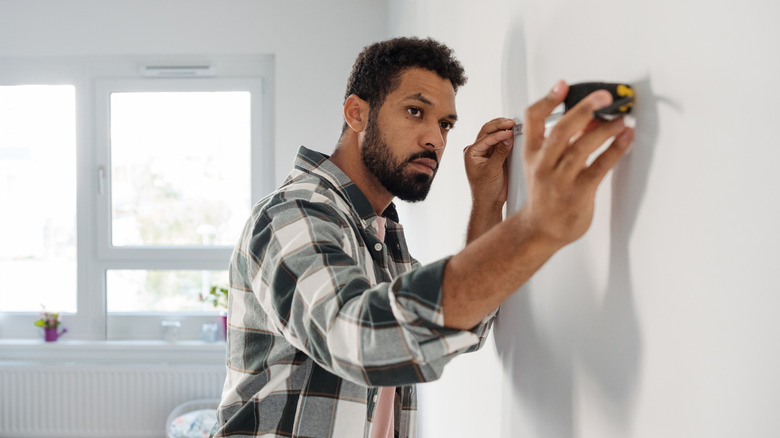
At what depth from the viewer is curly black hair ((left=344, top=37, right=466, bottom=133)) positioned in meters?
0.99

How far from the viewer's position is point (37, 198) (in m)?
3.29

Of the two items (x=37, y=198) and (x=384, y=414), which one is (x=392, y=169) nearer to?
(x=384, y=414)

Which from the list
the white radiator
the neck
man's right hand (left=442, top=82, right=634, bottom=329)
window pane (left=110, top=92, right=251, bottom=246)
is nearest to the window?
window pane (left=110, top=92, right=251, bottom=246)

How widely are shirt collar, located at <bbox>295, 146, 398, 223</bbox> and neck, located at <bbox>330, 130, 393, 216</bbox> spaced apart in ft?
0.20

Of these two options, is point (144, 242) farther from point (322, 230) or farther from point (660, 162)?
point (660, 162)

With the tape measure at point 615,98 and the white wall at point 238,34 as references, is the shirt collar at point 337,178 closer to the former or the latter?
the tape measure at point 615,98

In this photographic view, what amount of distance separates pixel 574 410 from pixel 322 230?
0.33 metres

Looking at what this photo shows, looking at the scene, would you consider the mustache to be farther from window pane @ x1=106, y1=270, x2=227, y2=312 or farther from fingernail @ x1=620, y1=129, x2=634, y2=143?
window pane @ x1=106, y1=270, x2=227, y2=312

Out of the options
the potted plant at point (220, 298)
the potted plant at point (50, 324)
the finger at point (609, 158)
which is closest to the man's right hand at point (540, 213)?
the finger at point (609, 158)

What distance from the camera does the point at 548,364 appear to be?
73cm

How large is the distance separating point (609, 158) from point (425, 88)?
51 centimetres

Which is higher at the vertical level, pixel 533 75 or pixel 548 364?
pixel 533 75

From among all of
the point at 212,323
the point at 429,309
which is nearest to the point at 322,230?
the point at 429,309

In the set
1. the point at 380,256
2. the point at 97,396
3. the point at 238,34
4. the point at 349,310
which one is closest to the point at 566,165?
the point at 349,310
